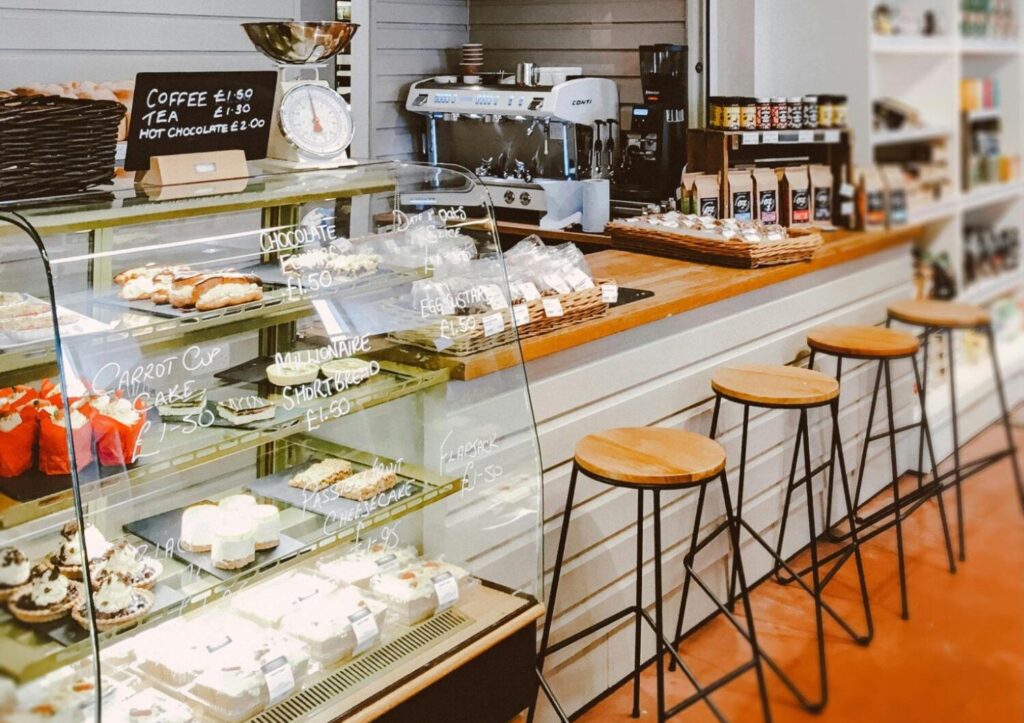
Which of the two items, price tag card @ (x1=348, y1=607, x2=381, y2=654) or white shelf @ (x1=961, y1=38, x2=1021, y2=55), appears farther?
price tag card @ (x1=348, y1=607, x2=381, y2=654)

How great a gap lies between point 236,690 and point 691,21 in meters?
3.88

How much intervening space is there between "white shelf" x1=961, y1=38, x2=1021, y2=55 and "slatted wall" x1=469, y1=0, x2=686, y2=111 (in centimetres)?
398

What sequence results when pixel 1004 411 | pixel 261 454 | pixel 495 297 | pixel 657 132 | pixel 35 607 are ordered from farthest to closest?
pixel 657 132
pixel 261 454
pixel 495 297
pixel 35 607
pixel 1004 411

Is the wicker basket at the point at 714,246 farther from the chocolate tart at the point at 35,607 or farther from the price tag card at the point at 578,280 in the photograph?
the chocolate tart at the point at 35,607

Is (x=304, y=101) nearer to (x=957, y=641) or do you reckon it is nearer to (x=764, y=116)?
(x=957, y=641)

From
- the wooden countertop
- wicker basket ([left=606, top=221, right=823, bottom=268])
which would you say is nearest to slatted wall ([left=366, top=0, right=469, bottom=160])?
wicker basket ([left=606, top=221, right=823, bottom=268])

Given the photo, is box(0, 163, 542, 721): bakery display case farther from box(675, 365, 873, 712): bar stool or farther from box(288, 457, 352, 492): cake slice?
box(675, 365, 873, 712): bar stool

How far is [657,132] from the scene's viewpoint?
15.5ft

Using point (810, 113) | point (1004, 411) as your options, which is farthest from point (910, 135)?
point (810, 113)

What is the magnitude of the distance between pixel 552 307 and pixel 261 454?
2.70ft

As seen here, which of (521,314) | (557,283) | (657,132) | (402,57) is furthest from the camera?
(402,57)

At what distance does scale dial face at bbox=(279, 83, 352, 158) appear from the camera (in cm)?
244

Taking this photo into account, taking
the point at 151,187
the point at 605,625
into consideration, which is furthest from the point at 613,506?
the point at 151,187

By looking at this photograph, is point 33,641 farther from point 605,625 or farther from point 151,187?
point 605,625
